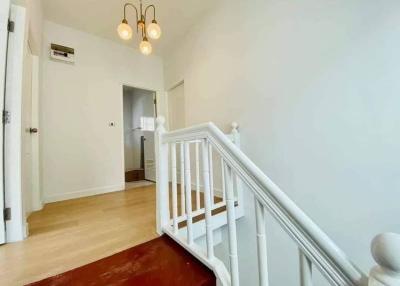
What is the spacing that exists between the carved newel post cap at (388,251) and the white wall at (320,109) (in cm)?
127

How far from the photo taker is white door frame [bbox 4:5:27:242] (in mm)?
1492

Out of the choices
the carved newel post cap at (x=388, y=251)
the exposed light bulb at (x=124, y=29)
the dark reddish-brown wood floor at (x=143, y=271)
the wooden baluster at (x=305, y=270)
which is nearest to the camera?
the carved newel post cap at (x=388, y=251)

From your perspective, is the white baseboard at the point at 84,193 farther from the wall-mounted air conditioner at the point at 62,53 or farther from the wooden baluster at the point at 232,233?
the wooden baluster at the point at 232,233

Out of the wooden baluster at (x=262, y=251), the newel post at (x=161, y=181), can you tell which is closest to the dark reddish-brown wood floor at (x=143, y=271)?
the newel post at (x=161, y=181)

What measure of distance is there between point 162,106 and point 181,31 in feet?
4.79

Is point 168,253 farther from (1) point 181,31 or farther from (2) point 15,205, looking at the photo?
(1) point 181,31

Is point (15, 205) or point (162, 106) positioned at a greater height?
point (162, 106)

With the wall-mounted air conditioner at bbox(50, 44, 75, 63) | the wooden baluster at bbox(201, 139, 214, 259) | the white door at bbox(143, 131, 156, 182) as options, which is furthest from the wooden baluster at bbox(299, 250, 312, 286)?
the white door at bbox(143, 131, 156, 182)

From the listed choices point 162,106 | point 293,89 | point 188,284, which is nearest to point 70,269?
point 188,284

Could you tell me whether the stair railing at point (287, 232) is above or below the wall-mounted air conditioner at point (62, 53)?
below

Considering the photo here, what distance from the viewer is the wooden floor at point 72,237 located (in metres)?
1.19

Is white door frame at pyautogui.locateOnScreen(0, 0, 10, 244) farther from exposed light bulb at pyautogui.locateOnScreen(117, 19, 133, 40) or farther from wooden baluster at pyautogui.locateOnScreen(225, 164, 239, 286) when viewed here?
wooden baluster at pyautogui.locateOnScreen(225, 164, 239, 286)

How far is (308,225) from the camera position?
0.59m

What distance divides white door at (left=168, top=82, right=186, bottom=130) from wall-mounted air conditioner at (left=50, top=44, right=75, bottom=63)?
1.77 metres
